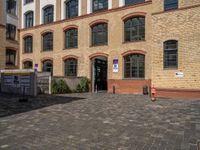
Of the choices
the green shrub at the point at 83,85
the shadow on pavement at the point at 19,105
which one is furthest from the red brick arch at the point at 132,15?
the shadow on pavement at the point at 19,105

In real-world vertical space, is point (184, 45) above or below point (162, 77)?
above

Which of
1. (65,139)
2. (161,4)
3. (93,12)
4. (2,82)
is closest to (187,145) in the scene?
(65,139)

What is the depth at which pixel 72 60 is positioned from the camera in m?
27.4

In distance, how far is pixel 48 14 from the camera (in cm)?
3009

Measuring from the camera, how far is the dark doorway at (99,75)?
26.3m

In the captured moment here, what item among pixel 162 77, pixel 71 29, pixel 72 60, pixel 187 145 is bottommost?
pixel 187 145

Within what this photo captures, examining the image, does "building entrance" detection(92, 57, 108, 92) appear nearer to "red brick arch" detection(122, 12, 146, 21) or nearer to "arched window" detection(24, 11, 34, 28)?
"red brick arch" detection(122, 12, 146, 21)

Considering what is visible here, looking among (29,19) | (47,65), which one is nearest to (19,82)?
(47,65)

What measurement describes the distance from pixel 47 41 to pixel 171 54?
52.0 feet

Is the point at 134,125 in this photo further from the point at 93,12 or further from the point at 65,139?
the point at 93,12

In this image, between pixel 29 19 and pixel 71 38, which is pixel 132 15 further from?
pixel 29 19

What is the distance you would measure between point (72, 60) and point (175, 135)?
20746mm

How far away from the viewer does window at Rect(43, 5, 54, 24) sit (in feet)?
97.0

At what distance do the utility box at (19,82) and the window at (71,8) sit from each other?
981 centimetres
